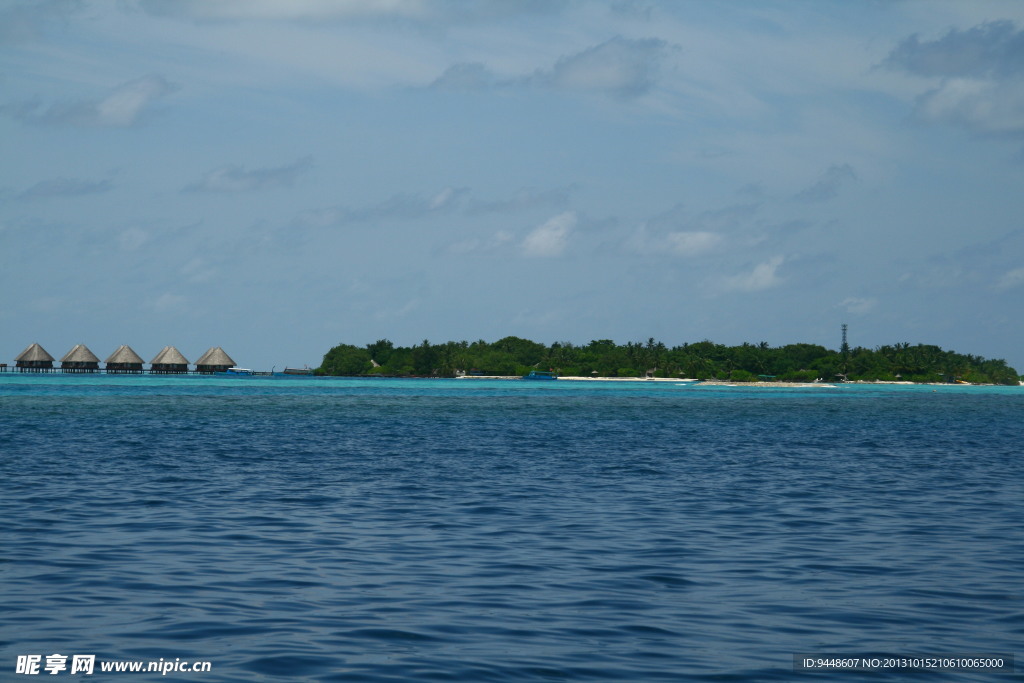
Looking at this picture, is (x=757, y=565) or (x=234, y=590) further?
(x=757, y=565)

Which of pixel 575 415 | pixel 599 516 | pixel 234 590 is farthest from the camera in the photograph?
pixel 575 415

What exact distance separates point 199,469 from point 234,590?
A: 1858cm

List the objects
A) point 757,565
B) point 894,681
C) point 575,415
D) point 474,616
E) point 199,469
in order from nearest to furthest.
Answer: point 894,681 < point 474,616 < point 757,565 < point 199,469 < point 575,415

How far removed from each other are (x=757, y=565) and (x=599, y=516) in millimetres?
5905

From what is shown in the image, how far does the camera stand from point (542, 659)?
1107cm


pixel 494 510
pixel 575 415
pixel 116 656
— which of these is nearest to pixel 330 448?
pixel 494 510

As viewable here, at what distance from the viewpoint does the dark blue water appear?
11.5m

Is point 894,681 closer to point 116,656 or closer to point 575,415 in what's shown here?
point 116,656

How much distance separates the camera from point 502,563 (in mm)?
16641

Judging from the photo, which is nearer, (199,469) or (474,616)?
(474,616)

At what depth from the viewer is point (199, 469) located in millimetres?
31875

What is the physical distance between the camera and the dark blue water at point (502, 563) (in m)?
11.5

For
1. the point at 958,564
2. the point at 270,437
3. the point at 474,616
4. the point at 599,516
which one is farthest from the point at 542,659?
the point at 270,437

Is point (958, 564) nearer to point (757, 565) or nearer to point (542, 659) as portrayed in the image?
point (757, 565)
